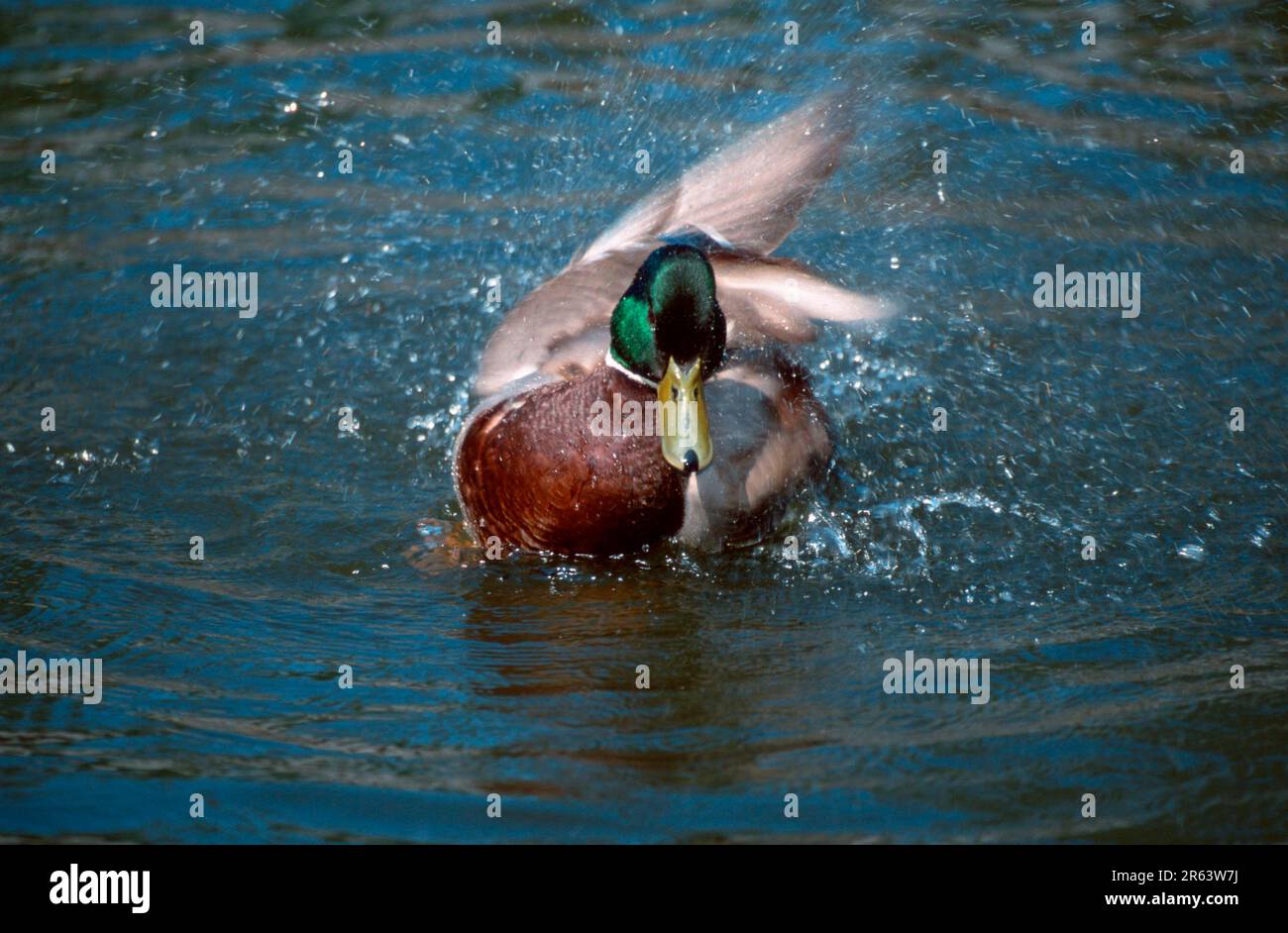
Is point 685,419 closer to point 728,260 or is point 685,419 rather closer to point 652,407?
point 652,407

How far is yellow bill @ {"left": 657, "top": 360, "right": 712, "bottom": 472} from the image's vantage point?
4.32 meters

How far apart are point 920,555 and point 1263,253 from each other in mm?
3234

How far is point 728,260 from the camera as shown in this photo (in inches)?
210

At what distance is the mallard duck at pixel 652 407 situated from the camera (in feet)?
14.3

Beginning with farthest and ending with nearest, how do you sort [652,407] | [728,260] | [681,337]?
[728,260] < [652,407] < [681,337]

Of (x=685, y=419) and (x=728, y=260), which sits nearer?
(x=685, y=419)

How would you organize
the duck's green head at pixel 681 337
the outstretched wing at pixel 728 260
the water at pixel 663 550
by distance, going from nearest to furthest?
1. the water at pixel 663 550
2. the duck's green head at pixel 681 337
3. the outstretched wing at pixel 728 260

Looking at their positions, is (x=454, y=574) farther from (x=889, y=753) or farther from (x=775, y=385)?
(x=889, y=753)

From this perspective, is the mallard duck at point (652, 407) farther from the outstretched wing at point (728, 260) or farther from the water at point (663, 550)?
the water at point (663, 550)

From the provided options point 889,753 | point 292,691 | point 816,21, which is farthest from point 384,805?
point 816,21

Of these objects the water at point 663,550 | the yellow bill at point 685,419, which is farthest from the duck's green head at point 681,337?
the water at point 663,550

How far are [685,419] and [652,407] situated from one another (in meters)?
0.22

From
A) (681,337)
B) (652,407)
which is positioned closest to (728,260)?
(652,407)

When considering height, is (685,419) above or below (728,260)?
below
